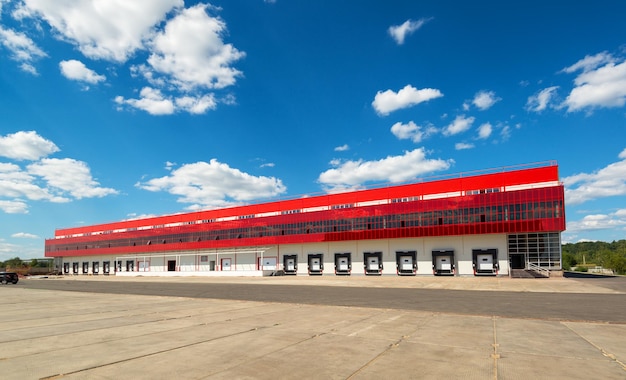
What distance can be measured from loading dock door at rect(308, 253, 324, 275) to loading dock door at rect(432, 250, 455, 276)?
65.0 feet

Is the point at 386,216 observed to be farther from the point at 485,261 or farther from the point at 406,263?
the point at 485,261

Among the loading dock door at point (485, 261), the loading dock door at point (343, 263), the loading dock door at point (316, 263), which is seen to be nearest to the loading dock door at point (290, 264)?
the loading dock door at point (316, 263)

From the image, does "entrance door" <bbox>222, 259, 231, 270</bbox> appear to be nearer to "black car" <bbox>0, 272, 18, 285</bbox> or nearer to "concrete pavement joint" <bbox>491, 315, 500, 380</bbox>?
"black car" <bbox>0, 272, 18, 285</bbox>

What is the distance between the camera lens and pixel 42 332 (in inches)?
474

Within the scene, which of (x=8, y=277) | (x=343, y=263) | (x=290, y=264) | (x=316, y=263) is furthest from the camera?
(x=290, y=264)

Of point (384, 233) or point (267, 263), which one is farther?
point (267, 263)

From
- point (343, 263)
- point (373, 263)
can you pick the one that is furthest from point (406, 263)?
point (343, 263)

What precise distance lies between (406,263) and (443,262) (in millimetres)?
5614

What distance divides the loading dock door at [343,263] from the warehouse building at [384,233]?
17 centimetres

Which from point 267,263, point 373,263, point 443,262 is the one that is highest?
point 443,262

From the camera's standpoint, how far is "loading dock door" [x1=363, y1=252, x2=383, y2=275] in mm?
59438

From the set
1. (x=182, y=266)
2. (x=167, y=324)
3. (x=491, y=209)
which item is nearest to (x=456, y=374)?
(x=167, y=324)

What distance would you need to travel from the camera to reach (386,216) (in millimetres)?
58406

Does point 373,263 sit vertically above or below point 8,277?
above
